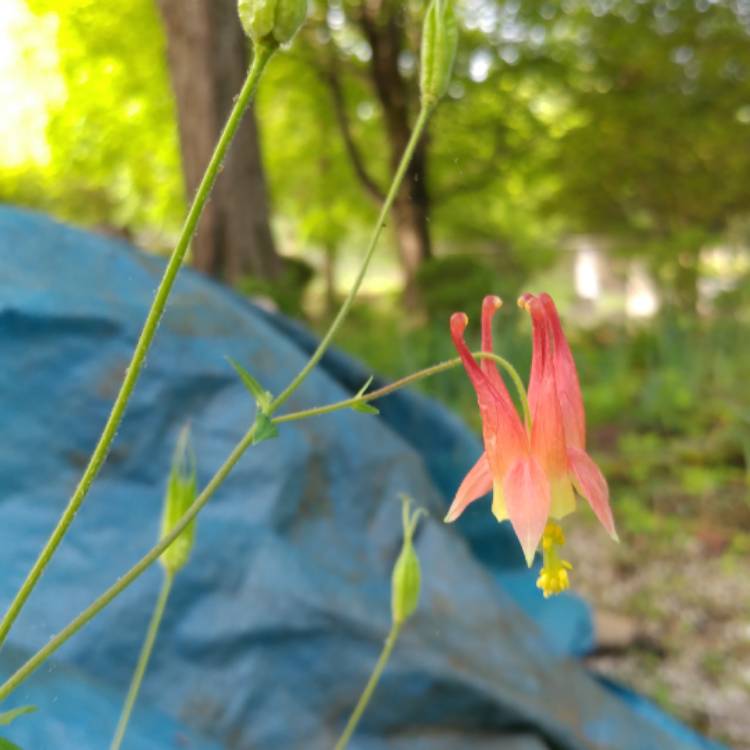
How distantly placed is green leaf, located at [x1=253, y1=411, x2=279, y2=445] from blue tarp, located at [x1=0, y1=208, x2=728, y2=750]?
0.75 m

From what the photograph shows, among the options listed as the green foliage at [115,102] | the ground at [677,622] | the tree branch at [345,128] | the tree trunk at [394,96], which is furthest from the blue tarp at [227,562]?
the tree branch at [345,128]

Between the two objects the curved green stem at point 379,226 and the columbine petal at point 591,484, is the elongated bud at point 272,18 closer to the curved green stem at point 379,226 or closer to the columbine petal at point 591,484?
the curved green stem at point 379,226

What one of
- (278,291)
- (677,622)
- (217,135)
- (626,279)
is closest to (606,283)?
(626,279)

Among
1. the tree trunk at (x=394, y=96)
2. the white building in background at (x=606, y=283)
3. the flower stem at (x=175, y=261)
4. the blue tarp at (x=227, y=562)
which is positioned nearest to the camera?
the flower stem at (x=175, y=261)

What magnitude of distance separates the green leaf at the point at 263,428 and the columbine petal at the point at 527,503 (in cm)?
14

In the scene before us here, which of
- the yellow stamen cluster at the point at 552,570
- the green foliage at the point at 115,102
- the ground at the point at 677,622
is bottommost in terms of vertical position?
the ground at the point at 677,622

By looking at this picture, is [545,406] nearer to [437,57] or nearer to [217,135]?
[437,57]

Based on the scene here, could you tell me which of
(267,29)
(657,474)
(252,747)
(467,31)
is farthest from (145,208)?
(267,29)

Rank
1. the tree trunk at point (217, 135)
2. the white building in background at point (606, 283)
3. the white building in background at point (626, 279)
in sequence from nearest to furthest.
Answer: the tree trunk at point (217, 135) < the white building in background at point (626, 279) < the white building in background at point (606, 283)

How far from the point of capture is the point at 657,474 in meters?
3.50

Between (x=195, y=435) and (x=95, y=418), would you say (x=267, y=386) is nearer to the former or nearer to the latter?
(x=195, y=435)

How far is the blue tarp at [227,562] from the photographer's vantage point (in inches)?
51.8

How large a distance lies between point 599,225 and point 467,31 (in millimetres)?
2320

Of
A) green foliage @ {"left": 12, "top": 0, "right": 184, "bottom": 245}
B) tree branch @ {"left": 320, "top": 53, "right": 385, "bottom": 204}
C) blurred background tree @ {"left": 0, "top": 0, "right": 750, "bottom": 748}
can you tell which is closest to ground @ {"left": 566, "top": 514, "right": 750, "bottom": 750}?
blurred background tree @ {"left": 0, "top": 0, "right": 750, "bottom": 748}
